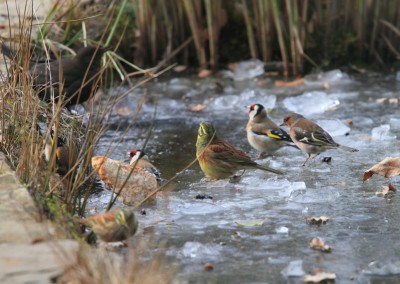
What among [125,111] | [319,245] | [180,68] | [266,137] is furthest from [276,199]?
[180,68]

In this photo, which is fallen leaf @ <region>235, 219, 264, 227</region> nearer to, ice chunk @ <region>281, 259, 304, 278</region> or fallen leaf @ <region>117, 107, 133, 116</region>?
ice chunk @ <region>281, 259, 304, 278</region>

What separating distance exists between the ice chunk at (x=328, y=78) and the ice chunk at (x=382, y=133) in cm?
230

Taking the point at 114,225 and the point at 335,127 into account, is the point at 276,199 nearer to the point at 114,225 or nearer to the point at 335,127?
the point at 114,225

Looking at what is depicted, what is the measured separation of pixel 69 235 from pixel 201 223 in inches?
Answer: 46.9

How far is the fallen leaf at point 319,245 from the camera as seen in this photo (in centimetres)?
482

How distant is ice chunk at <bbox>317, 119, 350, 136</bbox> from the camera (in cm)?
796

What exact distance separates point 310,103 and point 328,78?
3.88 ft

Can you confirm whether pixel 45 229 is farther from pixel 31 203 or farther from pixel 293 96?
pixel 293 96

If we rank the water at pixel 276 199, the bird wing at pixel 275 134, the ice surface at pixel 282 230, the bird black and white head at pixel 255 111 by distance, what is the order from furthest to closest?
the bird black and white head at pixel 255 111, the bird wing at pixel 275 134, the ice surface at pixel 282 230, the water at pixel 276 199

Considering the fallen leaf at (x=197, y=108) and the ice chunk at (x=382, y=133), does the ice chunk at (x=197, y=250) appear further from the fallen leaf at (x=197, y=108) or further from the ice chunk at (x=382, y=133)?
the fallen leaf at (x=197, y=108)

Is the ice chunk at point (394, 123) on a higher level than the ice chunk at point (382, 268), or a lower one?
lower

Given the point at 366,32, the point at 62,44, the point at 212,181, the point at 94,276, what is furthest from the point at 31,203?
the point at 366,32

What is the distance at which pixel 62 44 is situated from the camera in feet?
31.5

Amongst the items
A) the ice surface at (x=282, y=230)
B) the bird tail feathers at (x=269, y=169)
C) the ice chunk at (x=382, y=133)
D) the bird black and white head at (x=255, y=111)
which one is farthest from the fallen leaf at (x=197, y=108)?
the ice surface at (x=282, y=230)
